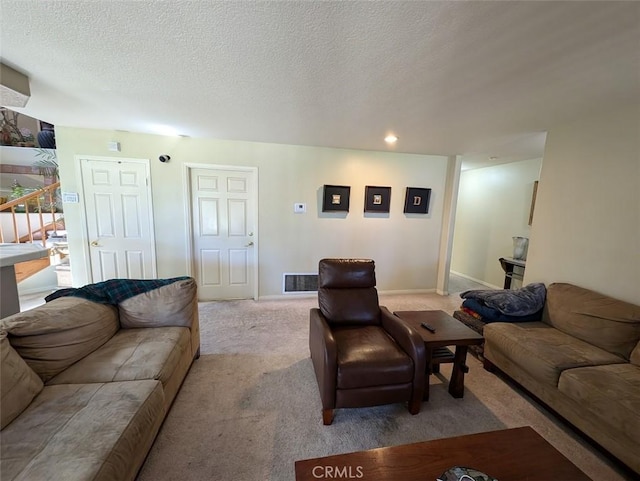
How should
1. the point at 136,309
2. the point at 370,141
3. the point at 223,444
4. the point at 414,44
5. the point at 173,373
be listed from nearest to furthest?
1. the point at 414,44
2. the point at 223,444
3. the point at 173,373
4. the point at 136,309
5. the point at 370,141

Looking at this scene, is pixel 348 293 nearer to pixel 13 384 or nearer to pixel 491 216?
pixel 13 384

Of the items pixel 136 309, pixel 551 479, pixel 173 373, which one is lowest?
pixel 173 373

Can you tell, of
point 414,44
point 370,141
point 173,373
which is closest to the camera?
point 414,44

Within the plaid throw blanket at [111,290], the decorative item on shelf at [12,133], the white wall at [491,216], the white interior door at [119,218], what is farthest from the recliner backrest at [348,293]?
the decorative item on shelf at [12,133]

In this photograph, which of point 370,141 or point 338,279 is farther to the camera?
point 370,141

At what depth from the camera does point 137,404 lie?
1259 millimetres

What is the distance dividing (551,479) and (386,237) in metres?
3.32

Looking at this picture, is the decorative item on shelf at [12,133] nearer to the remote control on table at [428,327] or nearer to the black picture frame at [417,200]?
the black picture frame at [417,200]

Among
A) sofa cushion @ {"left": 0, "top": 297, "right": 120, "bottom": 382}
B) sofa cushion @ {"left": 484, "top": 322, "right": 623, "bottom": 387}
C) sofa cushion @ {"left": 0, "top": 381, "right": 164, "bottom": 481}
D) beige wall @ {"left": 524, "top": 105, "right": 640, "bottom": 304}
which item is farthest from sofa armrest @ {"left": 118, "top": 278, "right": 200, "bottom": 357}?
beige wall @ {"left": 524, "top": 105, "right": 640, "bottom": 304}

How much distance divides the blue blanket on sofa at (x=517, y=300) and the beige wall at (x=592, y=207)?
355mm

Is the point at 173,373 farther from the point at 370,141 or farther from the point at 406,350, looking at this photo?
the point at 370,141

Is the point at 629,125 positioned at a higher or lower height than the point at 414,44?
lower

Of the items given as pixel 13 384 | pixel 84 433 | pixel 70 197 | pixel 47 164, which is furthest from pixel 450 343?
pixel 47 164

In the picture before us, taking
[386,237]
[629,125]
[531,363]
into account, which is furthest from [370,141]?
[531,363]
